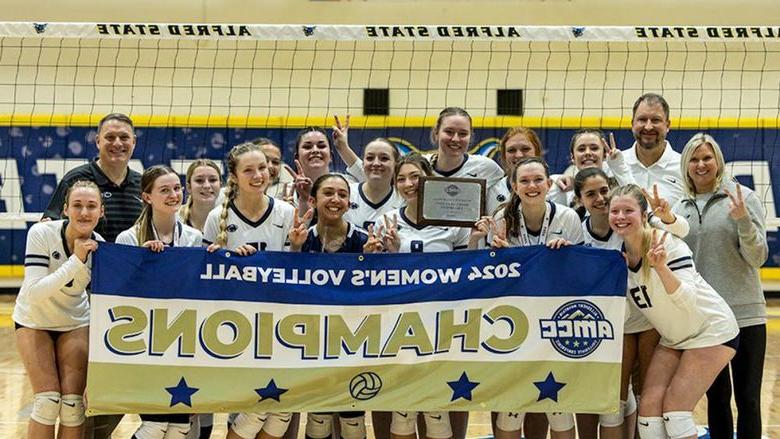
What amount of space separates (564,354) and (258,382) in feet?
5.18

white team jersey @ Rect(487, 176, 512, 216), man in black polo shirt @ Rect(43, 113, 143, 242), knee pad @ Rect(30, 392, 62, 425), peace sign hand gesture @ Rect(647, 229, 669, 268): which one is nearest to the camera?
peace sign hand gesture @ Rect(647, 229, 669, 268)

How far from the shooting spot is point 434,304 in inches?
180

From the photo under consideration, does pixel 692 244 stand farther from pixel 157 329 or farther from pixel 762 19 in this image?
pixel 762 19

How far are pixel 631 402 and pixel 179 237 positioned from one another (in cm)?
263

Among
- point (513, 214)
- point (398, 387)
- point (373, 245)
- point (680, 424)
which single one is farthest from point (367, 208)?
point (680, 424)

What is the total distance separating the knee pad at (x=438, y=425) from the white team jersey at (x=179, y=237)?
1544mm

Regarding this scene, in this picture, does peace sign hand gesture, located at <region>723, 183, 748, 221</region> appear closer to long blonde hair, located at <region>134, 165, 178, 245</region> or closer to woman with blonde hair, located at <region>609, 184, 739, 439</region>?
woman with blonde hair, located at <region>609, 184, 739, 439</region>

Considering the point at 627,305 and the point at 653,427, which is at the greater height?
the point at 627,305

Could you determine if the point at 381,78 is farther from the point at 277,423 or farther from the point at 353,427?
the point at 277,423

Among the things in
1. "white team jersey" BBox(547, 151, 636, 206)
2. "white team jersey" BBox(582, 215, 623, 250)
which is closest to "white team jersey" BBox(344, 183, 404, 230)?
"white team jersey" BBox(547, 151, 636, 206)

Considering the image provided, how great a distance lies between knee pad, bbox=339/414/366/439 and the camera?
4.78 m

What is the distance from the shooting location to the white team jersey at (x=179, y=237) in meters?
4.63

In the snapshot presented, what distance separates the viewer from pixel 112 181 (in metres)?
5.15

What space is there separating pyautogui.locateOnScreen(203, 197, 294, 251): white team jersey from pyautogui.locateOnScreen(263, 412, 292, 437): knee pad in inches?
34.8
